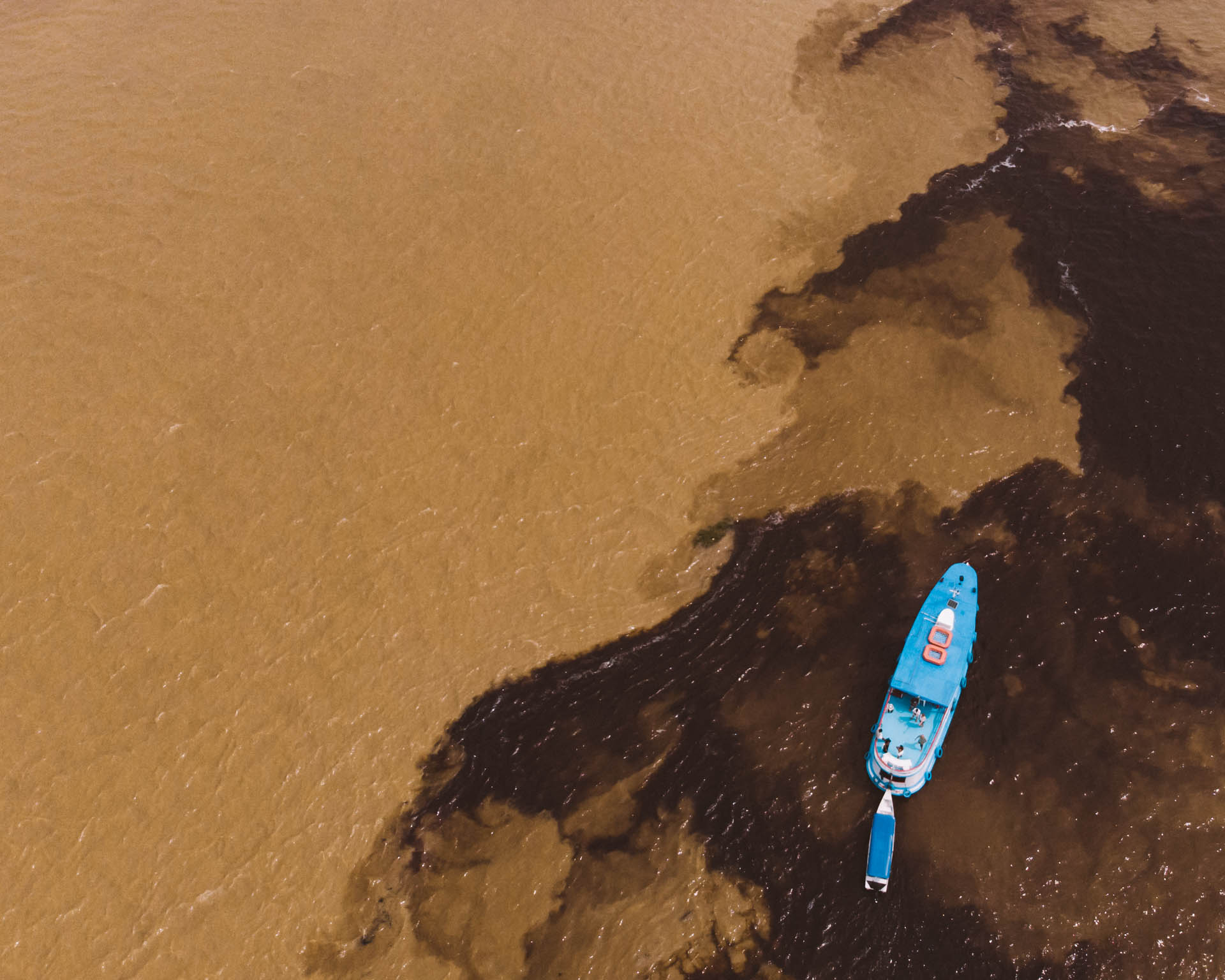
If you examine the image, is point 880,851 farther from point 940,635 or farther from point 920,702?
point 940,635

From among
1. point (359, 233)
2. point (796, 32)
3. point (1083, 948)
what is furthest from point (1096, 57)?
point (1083, 948)

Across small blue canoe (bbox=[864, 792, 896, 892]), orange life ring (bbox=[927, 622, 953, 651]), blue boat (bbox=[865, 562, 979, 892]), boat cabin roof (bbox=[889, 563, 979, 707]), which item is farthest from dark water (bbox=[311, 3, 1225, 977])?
orange life ring (bbox=[927, 622, 953, 651])

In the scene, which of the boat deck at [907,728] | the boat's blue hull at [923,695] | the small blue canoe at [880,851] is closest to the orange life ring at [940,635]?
the boat's blue hull at [923,695]

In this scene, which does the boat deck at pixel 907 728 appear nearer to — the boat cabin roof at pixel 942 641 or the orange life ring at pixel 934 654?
the boat cabin roof at pixel 942 641

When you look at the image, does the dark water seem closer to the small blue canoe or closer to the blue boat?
the small blue canoe

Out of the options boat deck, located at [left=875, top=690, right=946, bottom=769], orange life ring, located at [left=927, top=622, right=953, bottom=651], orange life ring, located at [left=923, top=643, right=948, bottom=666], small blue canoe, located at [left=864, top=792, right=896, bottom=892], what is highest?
orange life ring, located at [left=927, top=622, right=953, bottom=651]

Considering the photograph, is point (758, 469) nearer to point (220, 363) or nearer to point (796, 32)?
point (220, 363)
